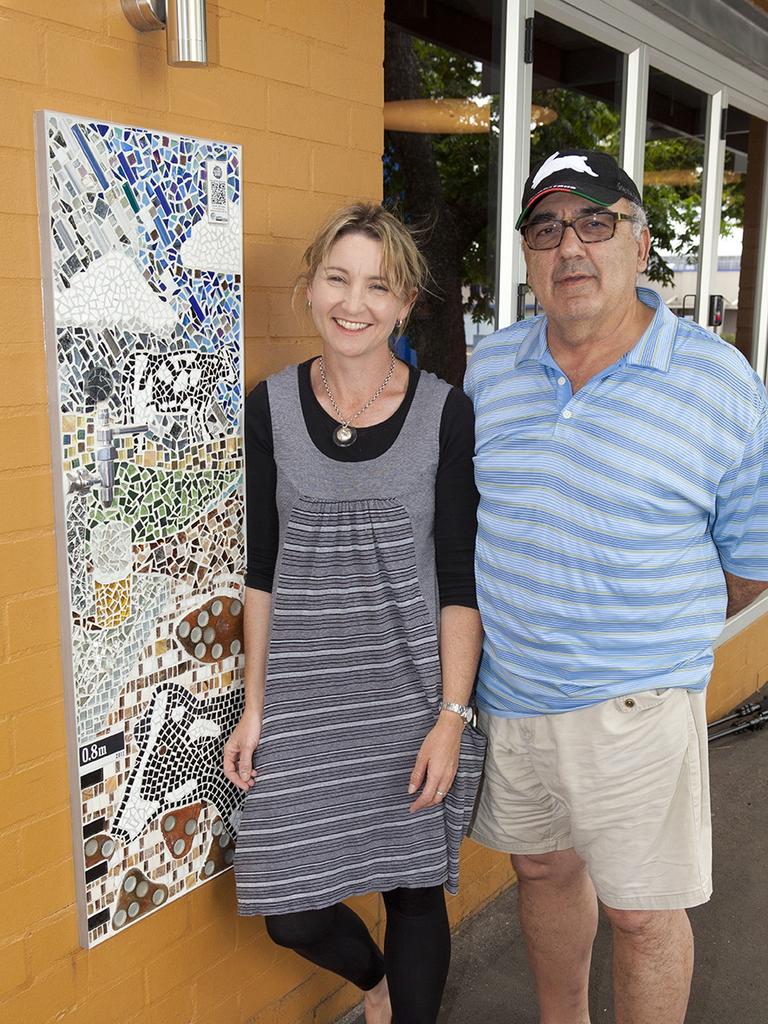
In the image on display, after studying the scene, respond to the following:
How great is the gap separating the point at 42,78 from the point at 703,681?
5.43 feet

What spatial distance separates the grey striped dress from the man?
0.19 m

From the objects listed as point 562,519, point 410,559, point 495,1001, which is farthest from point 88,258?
point 495,1001

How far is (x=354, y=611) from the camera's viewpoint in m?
1.97

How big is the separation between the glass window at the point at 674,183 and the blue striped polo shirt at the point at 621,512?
2.05 meters

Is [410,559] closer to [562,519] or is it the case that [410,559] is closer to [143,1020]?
[562,519]

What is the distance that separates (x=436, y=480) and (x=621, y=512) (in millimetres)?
366

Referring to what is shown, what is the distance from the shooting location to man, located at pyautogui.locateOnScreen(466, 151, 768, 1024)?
191 centimetres

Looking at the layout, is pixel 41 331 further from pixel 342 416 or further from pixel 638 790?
pixel 638 790

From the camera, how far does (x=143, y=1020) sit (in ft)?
6.76

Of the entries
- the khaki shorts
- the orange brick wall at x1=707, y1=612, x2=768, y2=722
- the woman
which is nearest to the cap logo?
the woman

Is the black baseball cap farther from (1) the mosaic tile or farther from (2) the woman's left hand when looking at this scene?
(2) the woman's left hand

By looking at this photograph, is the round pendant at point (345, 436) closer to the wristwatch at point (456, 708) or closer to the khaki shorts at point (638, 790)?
the wristwatch at point (456, 708)

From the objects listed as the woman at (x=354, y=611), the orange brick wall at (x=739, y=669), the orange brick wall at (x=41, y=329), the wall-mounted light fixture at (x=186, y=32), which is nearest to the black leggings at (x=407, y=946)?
the woman at (x=354, y=611)

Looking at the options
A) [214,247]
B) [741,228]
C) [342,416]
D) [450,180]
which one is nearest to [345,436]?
[342,416]
